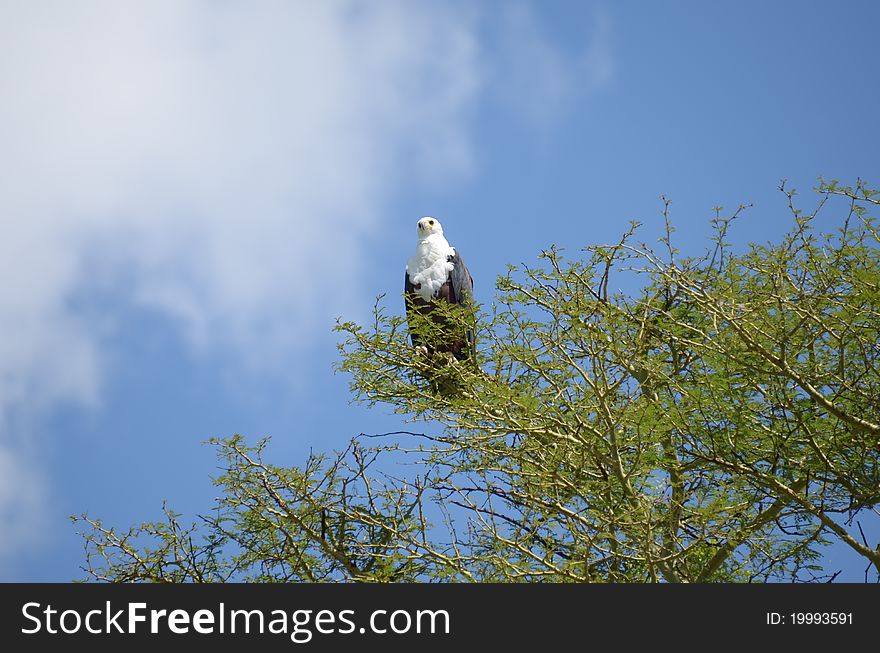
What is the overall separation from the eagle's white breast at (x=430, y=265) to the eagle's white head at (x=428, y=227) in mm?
68

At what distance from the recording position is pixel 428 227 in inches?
359

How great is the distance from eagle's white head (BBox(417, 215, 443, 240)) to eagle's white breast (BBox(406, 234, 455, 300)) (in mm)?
68

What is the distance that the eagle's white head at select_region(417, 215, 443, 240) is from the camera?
9109 mm

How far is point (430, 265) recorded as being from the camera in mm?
8812

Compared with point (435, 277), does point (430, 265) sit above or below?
above

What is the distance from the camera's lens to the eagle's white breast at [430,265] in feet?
28.6

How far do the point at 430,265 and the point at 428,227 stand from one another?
0.48 metres

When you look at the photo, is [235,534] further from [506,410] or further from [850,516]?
[850,516]

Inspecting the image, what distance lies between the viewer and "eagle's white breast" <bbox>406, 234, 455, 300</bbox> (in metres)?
8.72

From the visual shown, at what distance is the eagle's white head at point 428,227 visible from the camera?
9109 mm

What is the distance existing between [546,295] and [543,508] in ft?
5.34
